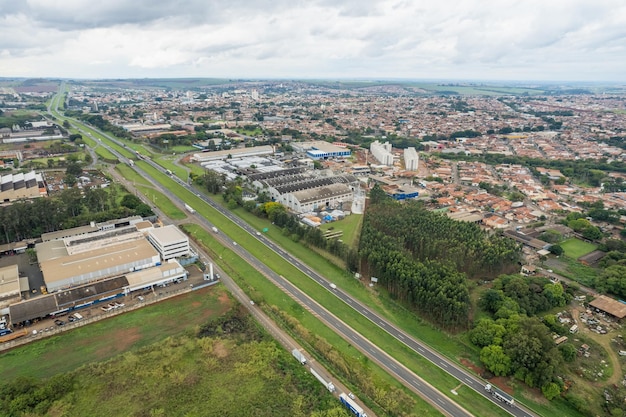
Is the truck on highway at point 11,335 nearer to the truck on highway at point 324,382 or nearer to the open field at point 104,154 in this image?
the truck on highway at point 324,382

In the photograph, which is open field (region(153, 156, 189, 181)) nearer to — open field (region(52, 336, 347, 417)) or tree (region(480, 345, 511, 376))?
open field (region(52, 336, 347, 417))

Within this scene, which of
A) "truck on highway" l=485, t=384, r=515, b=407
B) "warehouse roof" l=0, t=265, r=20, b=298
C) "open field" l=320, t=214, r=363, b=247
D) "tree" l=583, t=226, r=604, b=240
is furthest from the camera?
"tree" l=583, t=226, r=604, b=240

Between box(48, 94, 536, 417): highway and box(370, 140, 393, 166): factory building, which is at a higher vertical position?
box(370, 140, 393, 166): factory building

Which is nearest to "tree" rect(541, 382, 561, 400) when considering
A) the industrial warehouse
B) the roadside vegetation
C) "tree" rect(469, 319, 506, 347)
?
"tree" rect(469, 319, 506, 347)

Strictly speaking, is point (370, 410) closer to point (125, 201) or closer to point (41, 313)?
point (41, 313)

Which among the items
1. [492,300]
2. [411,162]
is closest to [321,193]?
[492,300]

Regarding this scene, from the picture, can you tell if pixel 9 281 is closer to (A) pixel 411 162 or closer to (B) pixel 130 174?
(B) pixel 130 174
